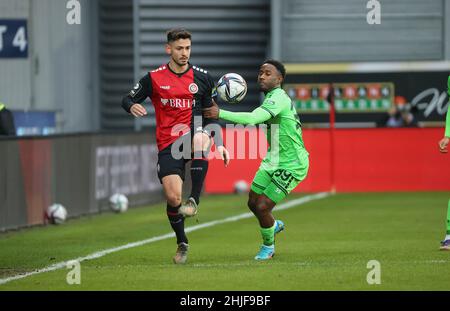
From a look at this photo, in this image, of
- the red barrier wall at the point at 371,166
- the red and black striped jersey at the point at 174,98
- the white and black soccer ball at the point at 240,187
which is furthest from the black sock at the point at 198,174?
the red barrier wall at the point at 371,166

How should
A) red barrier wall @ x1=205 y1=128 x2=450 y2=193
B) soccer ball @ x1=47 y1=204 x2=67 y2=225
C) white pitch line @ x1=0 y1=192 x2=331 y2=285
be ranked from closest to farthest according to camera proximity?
white pitch line @ x1=0 y1=192 x2=331 y2=285 → soccer ball @ x1=47 y1=204 x2=67 y2=225 → red barrier wall @ x1=205 y1=128 x2=450 y2=193

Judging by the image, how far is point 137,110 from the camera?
501 inches

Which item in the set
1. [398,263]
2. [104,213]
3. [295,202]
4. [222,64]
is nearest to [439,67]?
[222,64]

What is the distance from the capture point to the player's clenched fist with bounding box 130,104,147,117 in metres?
12.7

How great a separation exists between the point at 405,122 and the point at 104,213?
953cm

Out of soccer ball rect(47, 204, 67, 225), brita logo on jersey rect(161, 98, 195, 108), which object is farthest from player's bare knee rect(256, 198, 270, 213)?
soccer ball rect(47, 204, 67, 225)

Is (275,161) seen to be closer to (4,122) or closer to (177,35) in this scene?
(177,35)

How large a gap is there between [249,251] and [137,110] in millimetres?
2466

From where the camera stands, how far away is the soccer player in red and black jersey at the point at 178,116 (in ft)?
42.3

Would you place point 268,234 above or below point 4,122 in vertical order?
below

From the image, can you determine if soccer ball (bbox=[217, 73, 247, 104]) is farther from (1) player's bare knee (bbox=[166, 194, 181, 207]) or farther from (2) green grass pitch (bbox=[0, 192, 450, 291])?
(2) green grass pitch (bbox=[0, 192, 450, 291])

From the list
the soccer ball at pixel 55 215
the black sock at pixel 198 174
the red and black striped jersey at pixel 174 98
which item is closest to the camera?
the red and black striped jersey at pixel 174 98

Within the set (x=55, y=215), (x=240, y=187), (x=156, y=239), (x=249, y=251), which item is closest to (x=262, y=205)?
(x=249, y=251)

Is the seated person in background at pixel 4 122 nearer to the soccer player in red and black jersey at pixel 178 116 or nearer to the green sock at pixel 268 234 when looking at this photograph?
the soccer player in red and black jersey at pixel 178 116
